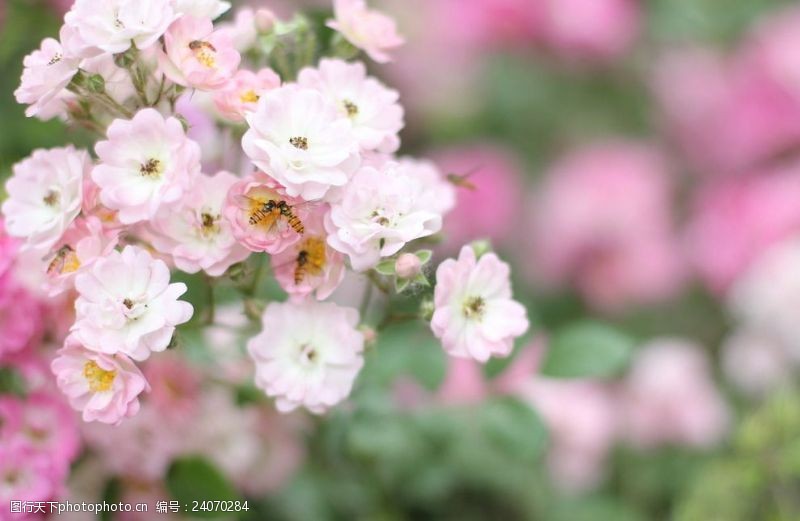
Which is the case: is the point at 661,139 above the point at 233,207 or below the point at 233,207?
below

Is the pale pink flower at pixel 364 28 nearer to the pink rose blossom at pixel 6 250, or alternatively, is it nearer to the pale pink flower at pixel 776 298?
the pink rose blossom at pixel 6 250

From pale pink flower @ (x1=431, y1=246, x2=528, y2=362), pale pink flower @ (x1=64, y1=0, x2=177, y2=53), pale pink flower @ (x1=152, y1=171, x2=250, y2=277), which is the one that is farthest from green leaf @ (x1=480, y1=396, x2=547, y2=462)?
pale pink flower @ (x1=64, y1=0, x2=177, y2=53)

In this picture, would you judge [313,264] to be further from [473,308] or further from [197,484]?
[197,484]

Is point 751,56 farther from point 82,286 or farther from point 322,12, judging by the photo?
point 82,286

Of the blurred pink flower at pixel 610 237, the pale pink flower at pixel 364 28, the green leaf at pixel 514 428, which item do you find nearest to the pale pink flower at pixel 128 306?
the pale pink flower at pixel 364 28

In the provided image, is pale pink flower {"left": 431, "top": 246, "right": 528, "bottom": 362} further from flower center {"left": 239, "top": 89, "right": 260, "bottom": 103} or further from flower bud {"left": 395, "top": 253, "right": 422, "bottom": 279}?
flower center {"left": 239, "top": 89, "right": 260, "bottom": 103}

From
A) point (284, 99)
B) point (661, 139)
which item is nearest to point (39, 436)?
point (284, 99)
